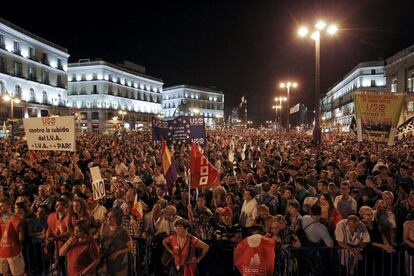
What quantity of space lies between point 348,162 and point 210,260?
24.3 feet

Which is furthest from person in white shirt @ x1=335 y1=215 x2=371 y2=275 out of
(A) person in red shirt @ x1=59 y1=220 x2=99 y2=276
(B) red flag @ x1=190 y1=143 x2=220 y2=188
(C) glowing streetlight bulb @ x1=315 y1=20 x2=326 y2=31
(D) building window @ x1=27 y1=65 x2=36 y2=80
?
(D) building window @ x1=27 y1=65 x2=36 y2=80

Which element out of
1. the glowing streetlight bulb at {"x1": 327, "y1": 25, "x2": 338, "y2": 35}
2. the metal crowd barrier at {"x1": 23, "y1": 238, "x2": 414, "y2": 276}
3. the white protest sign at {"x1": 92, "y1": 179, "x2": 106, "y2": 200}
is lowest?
the metal crowd barrier at {"x1": 23, "y1": 238, "x2": 414, "y2": 276}

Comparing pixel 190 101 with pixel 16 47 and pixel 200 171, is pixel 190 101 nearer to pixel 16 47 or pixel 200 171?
pixel 16 47

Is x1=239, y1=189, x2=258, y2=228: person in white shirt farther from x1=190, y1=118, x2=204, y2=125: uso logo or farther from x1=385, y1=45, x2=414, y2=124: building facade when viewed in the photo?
x1=385, y1=45, x2=414, y2=124: building facade

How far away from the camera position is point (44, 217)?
A: 6609 millimetres

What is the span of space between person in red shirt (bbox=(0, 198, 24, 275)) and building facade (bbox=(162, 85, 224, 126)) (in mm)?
91528

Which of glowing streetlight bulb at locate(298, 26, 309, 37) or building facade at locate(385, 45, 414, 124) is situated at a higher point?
building facade at locate(385, 45, 414, 124)

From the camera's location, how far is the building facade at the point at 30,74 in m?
46.0

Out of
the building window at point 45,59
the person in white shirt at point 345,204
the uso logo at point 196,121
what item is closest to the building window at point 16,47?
the building window at point 45,59

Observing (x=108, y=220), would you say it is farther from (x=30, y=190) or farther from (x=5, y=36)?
(x=5, y=36)

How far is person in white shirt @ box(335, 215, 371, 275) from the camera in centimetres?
524

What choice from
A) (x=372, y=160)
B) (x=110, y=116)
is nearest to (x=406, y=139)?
(x=372, y=160)

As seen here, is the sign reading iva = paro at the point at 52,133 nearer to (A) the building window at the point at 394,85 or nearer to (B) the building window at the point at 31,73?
(B) the building window at the point at 31,73

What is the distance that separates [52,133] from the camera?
9.40 m
